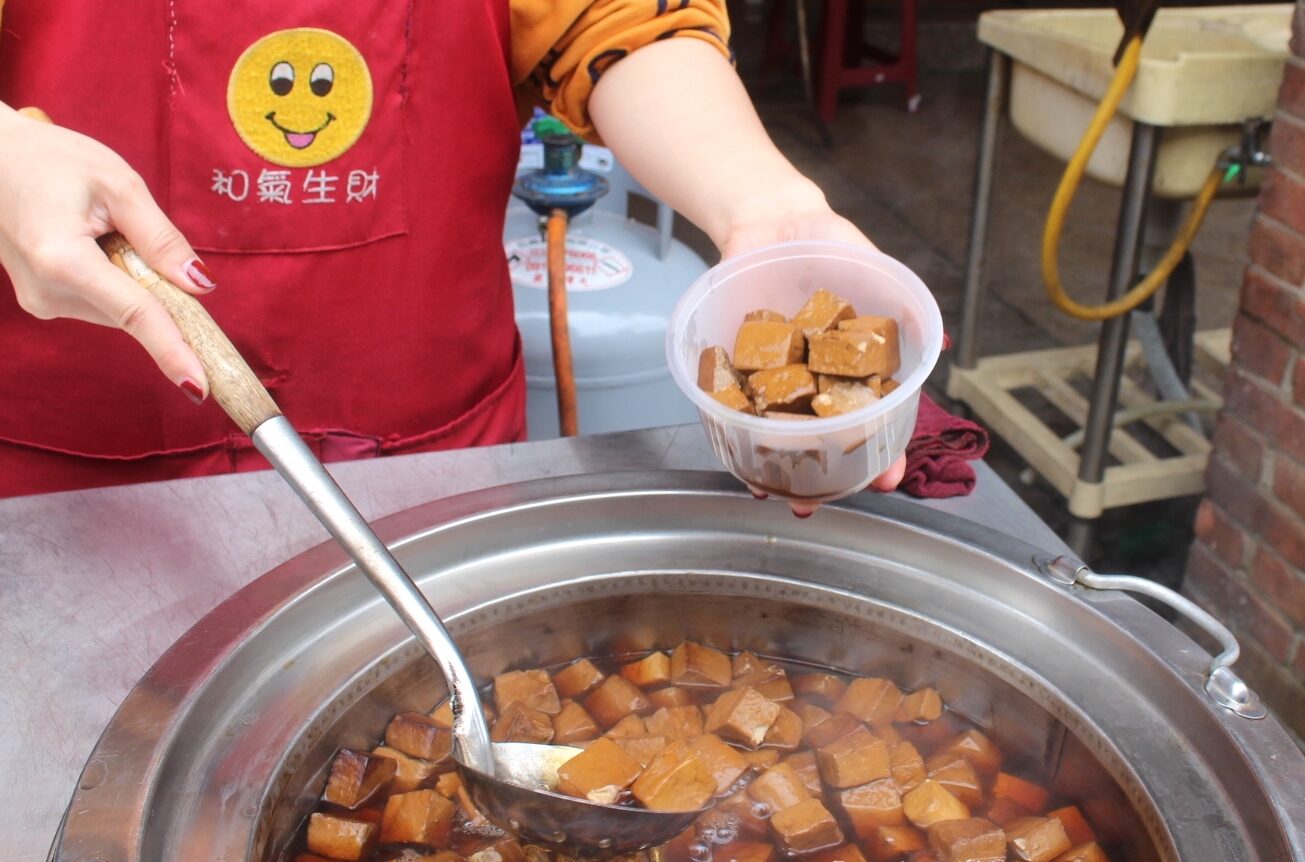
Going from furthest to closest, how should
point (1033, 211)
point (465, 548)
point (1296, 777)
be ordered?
point (1033, 211) → point (465, 548) → point (1296, 777)

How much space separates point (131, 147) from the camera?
1372 millimetres

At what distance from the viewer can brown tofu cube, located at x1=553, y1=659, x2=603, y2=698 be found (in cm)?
126

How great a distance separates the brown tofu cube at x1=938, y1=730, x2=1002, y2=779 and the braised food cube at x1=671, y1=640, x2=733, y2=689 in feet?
0.82

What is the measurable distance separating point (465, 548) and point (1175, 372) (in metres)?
2.81

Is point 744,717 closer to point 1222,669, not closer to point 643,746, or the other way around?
point 643,746

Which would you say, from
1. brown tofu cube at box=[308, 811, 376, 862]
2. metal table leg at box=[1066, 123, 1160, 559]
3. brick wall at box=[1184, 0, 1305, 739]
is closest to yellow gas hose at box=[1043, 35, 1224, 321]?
metal table leg at box=[1066, 123, 1160, 559]

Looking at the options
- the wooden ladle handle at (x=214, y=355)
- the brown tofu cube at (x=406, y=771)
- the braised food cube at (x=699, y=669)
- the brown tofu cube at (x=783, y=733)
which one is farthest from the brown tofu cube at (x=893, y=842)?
the wooden ladle handle at (x=214, y=355)

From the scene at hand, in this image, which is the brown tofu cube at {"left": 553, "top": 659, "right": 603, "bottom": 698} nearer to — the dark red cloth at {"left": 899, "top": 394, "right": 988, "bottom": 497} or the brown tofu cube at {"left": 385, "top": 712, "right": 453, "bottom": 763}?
the brown tofu cube at {"left": 385, "top": 712, "right": 453, "bottom": 763}

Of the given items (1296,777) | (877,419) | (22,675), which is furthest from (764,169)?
(22,675)

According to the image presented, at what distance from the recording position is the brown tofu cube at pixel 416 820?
1.10 metres

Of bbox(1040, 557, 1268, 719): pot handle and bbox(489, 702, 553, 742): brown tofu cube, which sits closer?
bbox(1040, 557, 1268, 719): pot handle

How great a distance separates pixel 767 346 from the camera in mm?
1071

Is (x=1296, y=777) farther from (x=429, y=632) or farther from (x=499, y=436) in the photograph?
(x=499, y=436)

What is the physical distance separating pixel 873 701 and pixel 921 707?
0.05 metres
